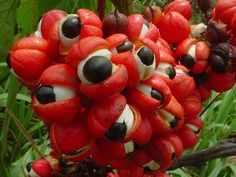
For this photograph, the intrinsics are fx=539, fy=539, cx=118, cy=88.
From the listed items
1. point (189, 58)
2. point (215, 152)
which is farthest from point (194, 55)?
point (215, 152)

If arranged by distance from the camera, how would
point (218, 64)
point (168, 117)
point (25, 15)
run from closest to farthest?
1. point (168, 117)
2. point (218, 64)
3. point (25, 15)

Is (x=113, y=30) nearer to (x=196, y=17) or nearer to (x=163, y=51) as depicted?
(x=163, y=51)

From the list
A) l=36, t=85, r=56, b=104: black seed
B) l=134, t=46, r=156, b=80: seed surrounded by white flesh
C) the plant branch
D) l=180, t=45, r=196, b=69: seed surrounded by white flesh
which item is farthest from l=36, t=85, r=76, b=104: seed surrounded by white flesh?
the plant branch

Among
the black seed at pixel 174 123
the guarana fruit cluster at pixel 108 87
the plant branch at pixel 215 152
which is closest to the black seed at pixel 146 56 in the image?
the guarana fruit cluster at pixel 108 87

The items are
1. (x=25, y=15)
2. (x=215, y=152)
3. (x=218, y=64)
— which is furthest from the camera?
(x=25, y=15)

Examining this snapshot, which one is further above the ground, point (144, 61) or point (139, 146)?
point (144, 61)

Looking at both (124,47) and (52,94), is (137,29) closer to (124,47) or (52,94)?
(124,47)

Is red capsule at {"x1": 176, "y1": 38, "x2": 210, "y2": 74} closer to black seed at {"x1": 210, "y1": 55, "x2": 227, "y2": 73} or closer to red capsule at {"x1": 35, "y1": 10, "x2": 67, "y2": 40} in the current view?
black seed at {"x1": 210, "y1": 55, "x2": 227, "y2": 73}
